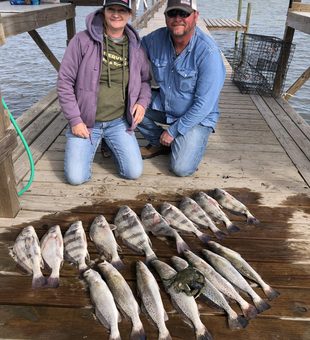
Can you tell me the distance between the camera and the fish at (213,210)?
2.72 metres

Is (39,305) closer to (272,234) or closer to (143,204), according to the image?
(143,204)

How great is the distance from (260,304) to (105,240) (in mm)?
1169

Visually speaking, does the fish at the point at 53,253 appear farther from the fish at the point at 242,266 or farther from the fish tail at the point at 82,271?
the fish at the point at 242,266

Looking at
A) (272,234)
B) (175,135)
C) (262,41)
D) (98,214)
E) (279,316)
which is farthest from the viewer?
(262,41)

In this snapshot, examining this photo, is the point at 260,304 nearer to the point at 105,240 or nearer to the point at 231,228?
the point at 231,228

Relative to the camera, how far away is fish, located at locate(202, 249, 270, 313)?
2.01 m

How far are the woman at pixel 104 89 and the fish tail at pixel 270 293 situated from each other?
177 centimetres

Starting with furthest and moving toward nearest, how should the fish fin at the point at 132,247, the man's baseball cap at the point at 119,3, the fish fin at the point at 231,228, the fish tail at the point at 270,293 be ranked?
the man's baseball cap at the point at 119,3 → the fish fin at the point at 231,228 → the fish fin at the point at 132,247 → the fish tail at the point at 270,293

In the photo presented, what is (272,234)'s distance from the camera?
2676mm

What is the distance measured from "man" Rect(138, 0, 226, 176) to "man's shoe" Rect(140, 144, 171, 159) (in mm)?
394

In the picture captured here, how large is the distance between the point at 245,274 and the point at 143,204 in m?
1.17

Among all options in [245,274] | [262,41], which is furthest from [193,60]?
[262,41]

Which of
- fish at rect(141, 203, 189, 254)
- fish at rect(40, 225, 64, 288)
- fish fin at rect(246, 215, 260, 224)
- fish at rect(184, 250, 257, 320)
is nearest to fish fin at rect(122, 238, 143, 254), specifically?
fish at rect(141, 203, 189, 254)

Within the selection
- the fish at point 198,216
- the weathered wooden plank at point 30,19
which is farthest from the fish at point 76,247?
→ the weathered wooden plank at point 30,19
